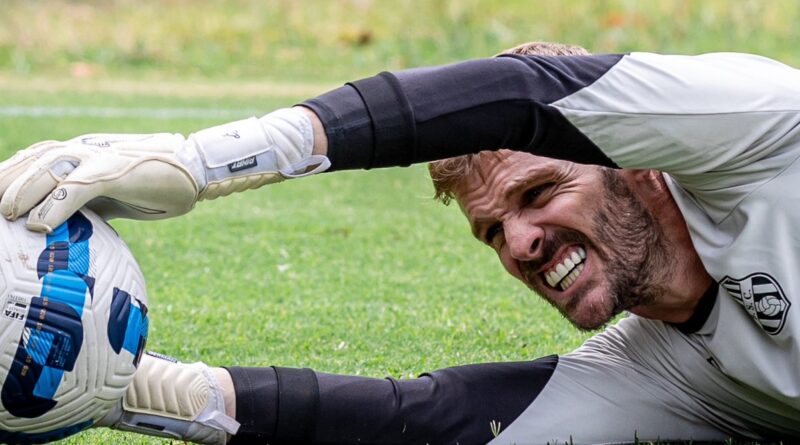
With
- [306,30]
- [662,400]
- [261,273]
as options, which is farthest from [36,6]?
[662,400]

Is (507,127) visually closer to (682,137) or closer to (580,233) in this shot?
(682,137)

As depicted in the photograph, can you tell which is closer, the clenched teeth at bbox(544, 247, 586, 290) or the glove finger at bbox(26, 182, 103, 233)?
the glove finger at bbox(26, 182, 103, 233)

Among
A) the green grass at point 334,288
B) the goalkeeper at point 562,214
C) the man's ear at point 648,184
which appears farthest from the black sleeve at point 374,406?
the man's ear at point 648,184

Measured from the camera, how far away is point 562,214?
345cm

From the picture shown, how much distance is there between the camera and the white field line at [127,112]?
11320mm

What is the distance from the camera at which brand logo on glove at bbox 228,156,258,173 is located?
8.89ft

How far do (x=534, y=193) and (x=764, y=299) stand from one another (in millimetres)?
715

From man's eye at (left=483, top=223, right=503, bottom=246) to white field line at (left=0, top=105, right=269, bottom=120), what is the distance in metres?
7.94

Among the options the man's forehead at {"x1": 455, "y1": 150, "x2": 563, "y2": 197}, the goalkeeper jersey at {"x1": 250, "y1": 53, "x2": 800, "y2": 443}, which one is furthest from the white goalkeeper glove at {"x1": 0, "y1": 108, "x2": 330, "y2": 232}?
the man's forehead at {"x1": 455, "y1": 150, "x2": 563, "y2": 197}

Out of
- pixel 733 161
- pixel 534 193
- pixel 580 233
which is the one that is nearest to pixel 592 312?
pixel 580 233

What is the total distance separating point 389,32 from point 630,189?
13.6 meters

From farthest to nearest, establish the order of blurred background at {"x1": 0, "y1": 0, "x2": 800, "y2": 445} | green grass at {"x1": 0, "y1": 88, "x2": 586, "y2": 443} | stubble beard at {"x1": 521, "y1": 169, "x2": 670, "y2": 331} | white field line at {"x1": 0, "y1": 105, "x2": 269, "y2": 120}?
white field line at {"x1": 0, "y1": 105, "x2": 269, "y2": 120} < blurred background at {"x1": 0, "y1": 0, "x2": 800, "y2": 445} < green grass at {"x1": 0, "y1": 88, "x2": 586, "y2": 443} < stubble beard at {"x1": 521, "y1": 169, "x2": 670, "y2": 331}

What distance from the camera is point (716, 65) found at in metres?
3.08

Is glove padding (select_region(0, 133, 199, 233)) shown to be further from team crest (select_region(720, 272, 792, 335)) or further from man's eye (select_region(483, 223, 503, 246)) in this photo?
team crest (select_region(720, 272, 792, 335))
